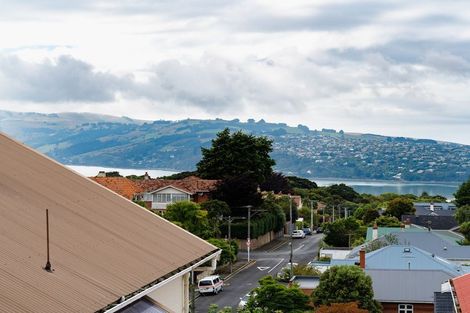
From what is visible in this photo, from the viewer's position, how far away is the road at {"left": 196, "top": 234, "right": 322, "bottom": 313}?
5253cm

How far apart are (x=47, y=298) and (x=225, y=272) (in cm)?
5693

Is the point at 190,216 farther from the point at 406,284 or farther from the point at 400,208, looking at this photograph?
the point at 400,208

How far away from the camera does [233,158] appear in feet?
336

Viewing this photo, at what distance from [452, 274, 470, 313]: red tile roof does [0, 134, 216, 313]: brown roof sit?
1298 cm

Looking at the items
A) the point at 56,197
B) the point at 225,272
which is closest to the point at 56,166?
the point at 56,197

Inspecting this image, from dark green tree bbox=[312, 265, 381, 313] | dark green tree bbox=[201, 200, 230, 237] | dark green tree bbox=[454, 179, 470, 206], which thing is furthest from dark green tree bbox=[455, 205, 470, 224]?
dark green tree bbox=[312, 265, 381, 313]

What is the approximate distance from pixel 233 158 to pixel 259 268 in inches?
1327

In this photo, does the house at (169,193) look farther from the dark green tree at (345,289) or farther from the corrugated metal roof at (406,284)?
the dark green tree at (345,289)

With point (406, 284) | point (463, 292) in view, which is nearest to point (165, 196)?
point (406, 284)

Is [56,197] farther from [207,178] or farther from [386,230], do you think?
[207,178]

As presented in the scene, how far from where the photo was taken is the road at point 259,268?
5253 cm

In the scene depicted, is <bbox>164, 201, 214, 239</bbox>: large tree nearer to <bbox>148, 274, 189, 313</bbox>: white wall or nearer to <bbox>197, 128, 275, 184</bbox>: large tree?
<bbox>197, 128, 275, 184</bbox>: large tree

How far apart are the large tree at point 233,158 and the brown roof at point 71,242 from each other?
270 feet

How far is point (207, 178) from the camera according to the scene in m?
103
